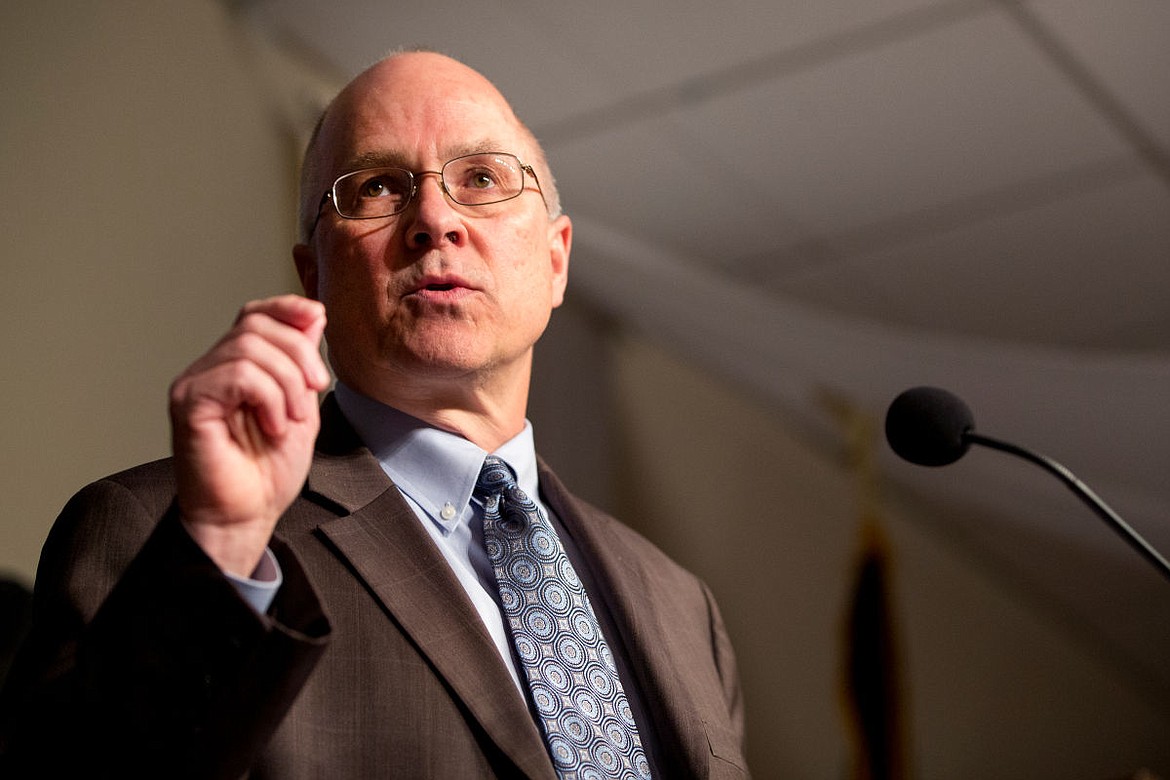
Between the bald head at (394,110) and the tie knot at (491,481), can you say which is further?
the bald head at (394,110)

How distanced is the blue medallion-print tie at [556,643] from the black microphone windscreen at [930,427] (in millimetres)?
361

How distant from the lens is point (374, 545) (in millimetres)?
1123

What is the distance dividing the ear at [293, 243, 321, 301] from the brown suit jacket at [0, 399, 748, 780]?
0.73 feet

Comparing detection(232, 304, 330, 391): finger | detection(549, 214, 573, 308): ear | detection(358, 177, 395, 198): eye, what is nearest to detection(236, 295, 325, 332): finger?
detection(232, 304, 330, 391): finger

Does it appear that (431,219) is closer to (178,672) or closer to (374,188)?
(374,188)

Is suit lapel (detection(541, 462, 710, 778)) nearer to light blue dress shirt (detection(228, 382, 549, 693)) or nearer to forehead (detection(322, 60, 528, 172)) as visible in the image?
light blue dress shirt (detection(228, 382, 549, 693))

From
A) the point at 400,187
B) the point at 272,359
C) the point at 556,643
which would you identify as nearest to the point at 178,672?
the point at 272,359

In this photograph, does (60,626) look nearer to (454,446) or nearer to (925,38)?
(454,446)

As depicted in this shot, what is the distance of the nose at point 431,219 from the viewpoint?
130cm

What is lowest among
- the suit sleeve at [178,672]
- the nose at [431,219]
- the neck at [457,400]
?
the suit sleeve at [178,672]

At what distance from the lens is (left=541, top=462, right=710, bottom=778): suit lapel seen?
1188 millimetres

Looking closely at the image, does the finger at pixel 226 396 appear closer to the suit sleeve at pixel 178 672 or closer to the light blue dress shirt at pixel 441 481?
the suit sleeve at pixel 178 672

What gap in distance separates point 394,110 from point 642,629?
0.65 m


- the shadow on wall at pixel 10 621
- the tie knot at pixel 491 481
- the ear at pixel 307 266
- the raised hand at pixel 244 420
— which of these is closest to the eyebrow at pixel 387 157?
the ear at pixel 307 266
